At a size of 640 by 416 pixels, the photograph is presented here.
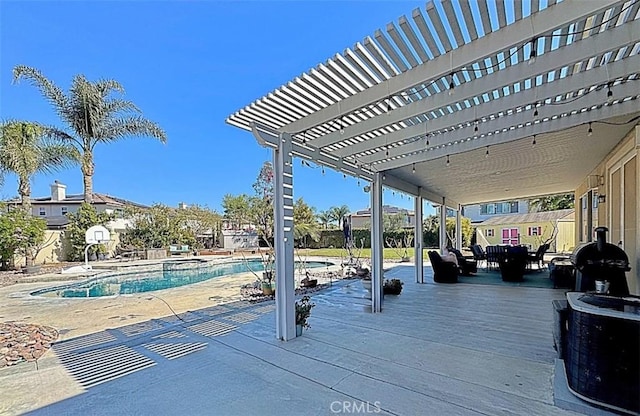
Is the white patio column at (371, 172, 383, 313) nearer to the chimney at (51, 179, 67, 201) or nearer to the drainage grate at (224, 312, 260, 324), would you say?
the drainage grate at (224, 312, 260, 324)

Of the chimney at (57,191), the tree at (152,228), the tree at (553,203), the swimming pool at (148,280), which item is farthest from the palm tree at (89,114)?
the tree at (553,203)

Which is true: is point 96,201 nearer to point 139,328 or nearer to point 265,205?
point 265,205

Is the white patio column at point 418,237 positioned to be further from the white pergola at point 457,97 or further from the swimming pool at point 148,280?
the swimming pool at point 148,280

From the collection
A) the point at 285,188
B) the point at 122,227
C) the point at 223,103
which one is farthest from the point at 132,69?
the point at 285,188

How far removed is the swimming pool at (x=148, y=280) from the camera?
9884 mm

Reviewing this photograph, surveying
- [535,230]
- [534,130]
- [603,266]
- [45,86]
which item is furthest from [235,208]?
[603,266]

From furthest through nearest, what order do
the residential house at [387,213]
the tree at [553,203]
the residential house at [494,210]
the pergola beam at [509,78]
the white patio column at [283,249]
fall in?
1. the residential house at [387,213]
2. the residential house at [494,210]
3. the tree at [553,203]
4. the white patio column at [283,249]
5. the pergola beam at [509,78]

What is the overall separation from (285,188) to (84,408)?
2.87 m

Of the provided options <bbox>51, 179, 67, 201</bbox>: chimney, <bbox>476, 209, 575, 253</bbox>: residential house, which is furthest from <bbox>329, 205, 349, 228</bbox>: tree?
<bbox>51, 179, 67, 201</bbox>: chimney

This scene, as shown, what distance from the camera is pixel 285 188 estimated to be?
4.31 m

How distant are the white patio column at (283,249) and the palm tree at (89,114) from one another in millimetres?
14862

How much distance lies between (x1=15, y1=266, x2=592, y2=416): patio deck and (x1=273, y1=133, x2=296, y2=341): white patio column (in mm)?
242

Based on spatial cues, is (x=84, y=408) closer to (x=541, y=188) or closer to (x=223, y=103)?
(x=541, y=188)

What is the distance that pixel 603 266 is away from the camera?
398 centimetres
